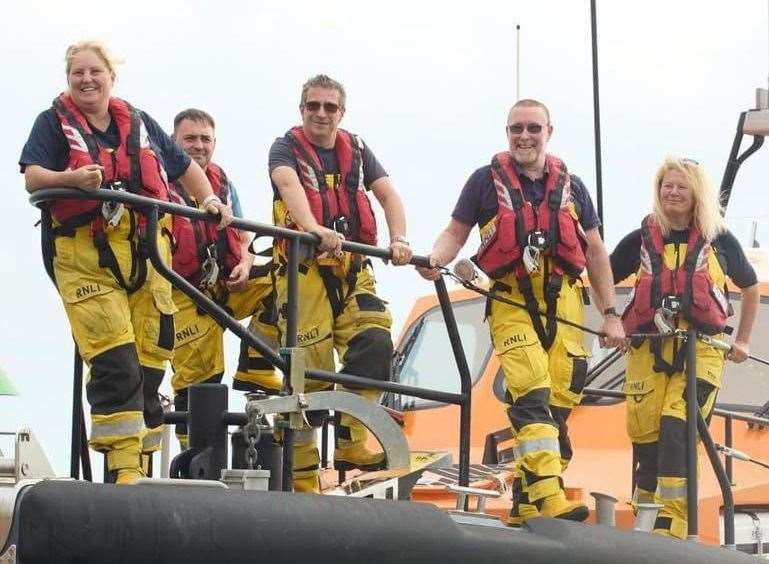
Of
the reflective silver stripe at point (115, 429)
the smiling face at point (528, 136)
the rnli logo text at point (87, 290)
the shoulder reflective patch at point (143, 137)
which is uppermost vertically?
the smiling face at point (528, 136)

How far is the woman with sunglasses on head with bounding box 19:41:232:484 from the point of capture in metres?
5.37

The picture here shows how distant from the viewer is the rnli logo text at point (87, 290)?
17.9 feet

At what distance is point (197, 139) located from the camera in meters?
7.06


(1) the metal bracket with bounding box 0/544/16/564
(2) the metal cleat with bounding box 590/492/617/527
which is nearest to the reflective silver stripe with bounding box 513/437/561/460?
(2) the metal cleat with bounding box 590/492/617/527

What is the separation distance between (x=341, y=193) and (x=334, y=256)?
268 mm

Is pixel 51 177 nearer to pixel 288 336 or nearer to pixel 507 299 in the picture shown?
pixel 288 336

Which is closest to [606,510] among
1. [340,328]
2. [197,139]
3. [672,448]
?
[672,448]

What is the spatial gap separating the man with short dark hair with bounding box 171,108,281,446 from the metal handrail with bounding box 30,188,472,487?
33.1 inches

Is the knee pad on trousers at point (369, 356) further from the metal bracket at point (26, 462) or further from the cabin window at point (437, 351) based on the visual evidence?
the cabin window at point (437, 351)

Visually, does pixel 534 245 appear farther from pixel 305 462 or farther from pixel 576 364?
pixel 305 462

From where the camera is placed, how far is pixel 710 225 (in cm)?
660

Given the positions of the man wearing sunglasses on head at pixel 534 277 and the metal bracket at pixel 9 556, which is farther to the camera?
the man wearing sunglasses on head at pixel 534 277

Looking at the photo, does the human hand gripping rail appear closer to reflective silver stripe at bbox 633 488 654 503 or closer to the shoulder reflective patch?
reflective silver stripe at bbox 633 488 654 503

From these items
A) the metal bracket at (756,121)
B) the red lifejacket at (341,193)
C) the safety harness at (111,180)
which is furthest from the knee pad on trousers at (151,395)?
the metal bracket at (756,121)
